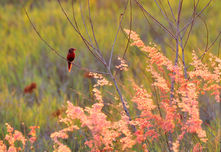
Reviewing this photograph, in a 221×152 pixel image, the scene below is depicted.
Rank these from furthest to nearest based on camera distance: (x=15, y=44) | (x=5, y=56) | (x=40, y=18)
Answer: (x=40, y=18), (x=15, y=44), (x=5, y=56)

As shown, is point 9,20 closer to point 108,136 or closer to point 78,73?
point 78,73

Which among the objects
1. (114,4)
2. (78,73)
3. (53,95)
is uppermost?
(114,4)

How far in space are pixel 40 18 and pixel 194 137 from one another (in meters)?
4.17

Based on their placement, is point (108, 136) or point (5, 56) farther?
point (5, 56)

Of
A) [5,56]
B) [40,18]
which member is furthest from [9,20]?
[5,56]

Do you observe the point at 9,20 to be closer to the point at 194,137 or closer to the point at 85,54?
the point at 85,54

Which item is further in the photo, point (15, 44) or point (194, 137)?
point (15, 44)

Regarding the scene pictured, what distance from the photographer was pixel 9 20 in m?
5.40

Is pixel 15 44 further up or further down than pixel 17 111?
further up

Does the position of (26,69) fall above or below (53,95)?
above

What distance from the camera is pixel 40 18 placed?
211 inches

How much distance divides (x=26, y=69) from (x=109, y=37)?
128 cm

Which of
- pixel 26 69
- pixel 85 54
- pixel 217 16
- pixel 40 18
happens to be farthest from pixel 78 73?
pixel 217 16

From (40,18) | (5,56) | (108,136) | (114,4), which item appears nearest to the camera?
(108,136)
